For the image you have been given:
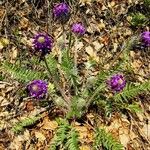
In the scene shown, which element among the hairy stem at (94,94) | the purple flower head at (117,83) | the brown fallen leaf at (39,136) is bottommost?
the brown fallen leaf at (39,136)

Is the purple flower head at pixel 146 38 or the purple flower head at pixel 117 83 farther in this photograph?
the purple flower head at pixel 146 38

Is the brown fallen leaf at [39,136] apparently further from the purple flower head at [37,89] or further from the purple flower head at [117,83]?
the purple flower head at [117,83]

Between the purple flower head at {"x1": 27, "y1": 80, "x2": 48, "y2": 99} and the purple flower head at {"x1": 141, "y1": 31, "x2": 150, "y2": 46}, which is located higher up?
the purple flower head at {"x1": 141, "y1": 31, "x2": 150, "y2": 46}

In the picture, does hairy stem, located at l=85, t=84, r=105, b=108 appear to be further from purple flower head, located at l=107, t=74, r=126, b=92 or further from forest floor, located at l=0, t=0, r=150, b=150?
purple flower head, located at l=107, t=74, r=126, b=92

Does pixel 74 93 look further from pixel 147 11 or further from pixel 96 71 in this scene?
pixel 147 11

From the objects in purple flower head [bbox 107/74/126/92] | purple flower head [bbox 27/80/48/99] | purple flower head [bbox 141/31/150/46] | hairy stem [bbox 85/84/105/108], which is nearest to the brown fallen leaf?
hairy stem [bbox 85/84/105/108]

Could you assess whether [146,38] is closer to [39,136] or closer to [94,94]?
[94,94]

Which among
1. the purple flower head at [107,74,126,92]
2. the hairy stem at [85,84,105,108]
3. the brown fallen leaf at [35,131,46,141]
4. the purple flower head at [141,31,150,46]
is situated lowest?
the brown fallen leaf at [35,131,46,141]

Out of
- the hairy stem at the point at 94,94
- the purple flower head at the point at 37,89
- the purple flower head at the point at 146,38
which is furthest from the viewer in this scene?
the hairy stem at the point at 94,94

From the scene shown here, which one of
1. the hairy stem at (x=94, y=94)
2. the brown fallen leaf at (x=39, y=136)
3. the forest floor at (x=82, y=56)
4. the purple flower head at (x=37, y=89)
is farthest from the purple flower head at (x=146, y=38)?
the brown fallen leaf at (x=39, y=136)

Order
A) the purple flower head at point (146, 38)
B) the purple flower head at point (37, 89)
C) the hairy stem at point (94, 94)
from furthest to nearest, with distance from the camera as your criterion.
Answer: the hairy stem at point (94, 94)
the purple flower head at point (146, 38)
the purple flower head at point (37, 89)

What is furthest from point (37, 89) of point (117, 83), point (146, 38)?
point (146, 38)
